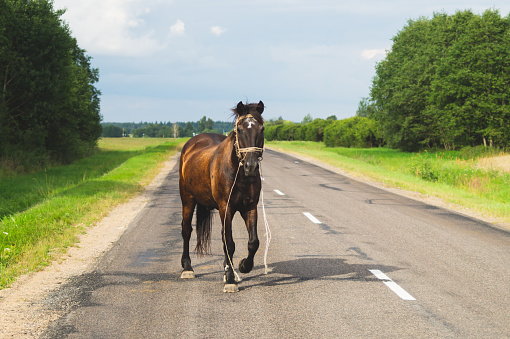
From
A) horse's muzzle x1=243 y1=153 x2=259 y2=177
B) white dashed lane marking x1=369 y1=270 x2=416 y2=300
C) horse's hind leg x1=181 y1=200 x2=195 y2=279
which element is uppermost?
horse's muzzle x1=243 y1=153 x2=259 y2=177

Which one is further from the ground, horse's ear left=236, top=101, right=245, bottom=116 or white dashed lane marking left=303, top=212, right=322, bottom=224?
horse's ear left=236, top=101, right=245, bottom=116

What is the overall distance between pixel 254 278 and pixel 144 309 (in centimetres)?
180

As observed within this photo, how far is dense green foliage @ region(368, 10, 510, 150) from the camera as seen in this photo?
4353 centimetres

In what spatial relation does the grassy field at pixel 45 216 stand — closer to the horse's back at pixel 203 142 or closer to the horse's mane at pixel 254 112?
the horse's back at pixel 203 142

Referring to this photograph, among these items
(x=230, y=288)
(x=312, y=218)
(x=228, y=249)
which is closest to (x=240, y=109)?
(x=228, y=249)

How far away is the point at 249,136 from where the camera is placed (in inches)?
225

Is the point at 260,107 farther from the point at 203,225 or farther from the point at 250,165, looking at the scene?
the point at 203,225

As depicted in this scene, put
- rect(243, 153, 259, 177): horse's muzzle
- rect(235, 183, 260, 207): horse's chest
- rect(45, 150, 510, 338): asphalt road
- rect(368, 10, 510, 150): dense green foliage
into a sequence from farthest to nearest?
1. rect(368, 10, 510, 150): dense green foliage
2. rect(235, 183, 260, 207): horse's chest
3. rect(243, 153, 259, 177): horse's muzzle
4. rect(45, 150, 510, 338): asphalt road

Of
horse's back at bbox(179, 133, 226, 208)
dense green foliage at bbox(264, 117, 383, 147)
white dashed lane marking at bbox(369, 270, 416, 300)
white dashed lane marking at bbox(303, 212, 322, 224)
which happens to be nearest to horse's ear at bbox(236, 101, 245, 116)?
horse's back at bbox(179, 133, 226, 208)

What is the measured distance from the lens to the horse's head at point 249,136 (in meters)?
5.59

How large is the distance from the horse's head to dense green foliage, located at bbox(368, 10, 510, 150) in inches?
1657

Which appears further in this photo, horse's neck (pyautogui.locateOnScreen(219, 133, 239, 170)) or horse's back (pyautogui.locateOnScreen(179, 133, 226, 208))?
horse's back (pyautogui.locateOnScreen(179, 133, 226, 208))

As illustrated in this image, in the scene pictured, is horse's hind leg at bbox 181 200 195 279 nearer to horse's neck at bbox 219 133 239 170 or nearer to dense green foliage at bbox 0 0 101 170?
horse's neck at bbox 219 133 239 170

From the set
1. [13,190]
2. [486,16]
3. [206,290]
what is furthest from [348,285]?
[486,16]
